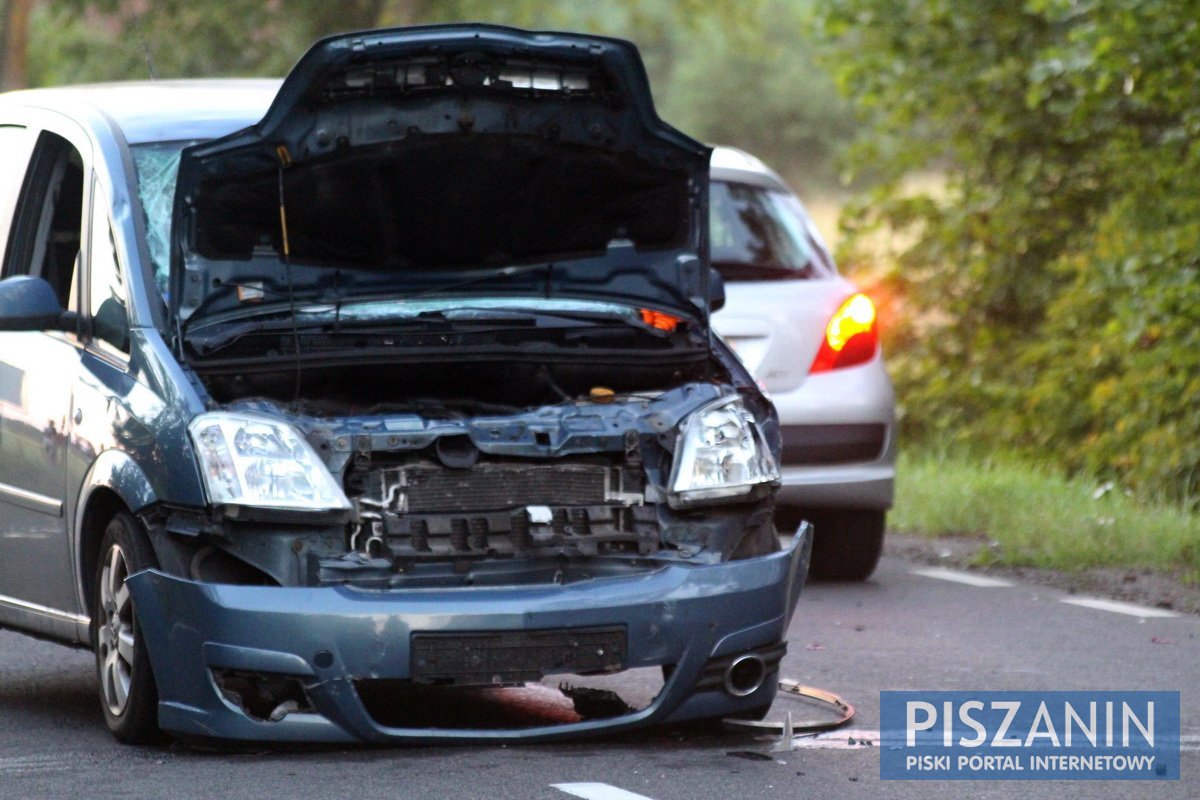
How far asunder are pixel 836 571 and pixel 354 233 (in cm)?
388

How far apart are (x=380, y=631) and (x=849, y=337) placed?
4.75 meters

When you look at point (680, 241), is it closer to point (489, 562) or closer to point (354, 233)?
point (354, 233)

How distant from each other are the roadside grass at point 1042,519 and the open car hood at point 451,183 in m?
4.14

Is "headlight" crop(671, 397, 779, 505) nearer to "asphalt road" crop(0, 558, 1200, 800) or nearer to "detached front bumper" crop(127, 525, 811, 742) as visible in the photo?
"detached front bumper" crop(127, 525, 811, 742)

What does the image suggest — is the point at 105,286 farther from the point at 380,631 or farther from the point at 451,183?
the point at 380,631

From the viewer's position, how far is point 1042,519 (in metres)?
11.9

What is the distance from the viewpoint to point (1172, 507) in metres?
12.5

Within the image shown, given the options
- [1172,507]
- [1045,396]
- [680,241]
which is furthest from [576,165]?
[1045,396]

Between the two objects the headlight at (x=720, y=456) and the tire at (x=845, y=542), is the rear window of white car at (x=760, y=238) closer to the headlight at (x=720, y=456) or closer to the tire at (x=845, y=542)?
the tire at (x=845, y=542)

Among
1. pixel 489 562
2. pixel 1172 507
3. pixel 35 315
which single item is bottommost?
pixel 1172 507

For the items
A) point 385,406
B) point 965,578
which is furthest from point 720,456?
point 965,578

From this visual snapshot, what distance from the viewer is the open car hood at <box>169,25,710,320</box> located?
22.2 feet

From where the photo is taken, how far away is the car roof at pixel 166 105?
7.28m

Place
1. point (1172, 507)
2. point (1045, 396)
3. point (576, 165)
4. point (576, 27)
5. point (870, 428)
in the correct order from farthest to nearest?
point (576, 27)
point (1045, 396)
point (1172, 507)
point (870, 428)
point (576, 165)
